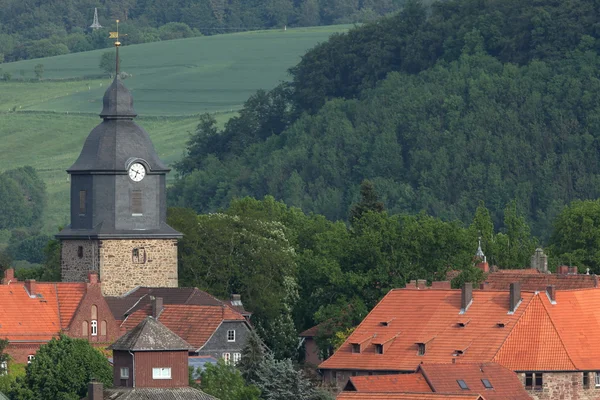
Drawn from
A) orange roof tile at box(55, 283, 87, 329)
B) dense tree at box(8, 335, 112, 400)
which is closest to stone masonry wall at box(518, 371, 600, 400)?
dense tree at box(8, 335, 112, 400)

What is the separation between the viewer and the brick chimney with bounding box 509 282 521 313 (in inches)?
3322

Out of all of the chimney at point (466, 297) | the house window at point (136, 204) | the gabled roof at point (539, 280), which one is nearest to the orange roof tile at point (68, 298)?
the house window at point (136, 204)

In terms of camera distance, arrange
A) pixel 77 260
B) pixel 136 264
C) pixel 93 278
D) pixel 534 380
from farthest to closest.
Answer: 1. pixel 77 260
2. pixel 136 264
3. pixel 93 278
4. pixel 534 380

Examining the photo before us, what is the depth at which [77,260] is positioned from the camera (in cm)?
9775

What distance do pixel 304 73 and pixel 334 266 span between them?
99.4m

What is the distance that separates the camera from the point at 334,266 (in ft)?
310

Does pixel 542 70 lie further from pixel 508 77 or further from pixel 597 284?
pixel 597 284

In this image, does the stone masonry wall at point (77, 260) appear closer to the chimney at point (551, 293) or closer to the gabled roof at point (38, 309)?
the gabled roof at point (38, 309)

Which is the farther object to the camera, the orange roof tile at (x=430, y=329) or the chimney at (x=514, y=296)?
the chimney at (x=514, y=296)

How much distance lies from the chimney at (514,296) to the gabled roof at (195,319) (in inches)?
397

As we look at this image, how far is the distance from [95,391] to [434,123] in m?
103

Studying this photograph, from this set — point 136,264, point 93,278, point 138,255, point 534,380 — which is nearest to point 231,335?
point 93,278

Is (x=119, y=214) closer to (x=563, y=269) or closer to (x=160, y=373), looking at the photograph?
(x=563, y=269)

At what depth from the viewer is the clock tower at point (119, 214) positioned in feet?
318
